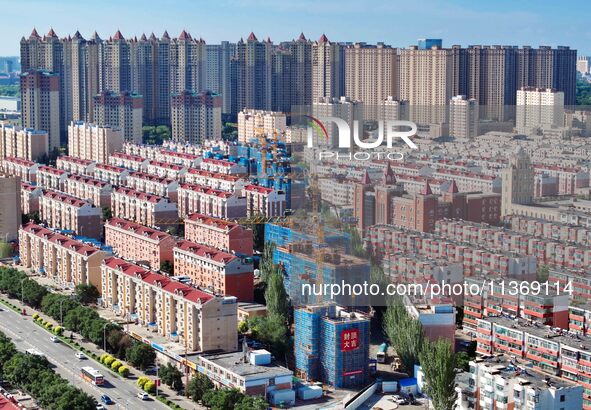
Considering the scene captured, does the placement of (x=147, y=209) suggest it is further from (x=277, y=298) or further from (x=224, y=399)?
(x=224, y=399)

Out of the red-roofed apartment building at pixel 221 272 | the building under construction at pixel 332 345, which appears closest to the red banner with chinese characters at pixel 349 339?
the building under construction at pixel 332 345

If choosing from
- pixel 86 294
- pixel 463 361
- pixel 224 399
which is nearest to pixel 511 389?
pixel 463 361

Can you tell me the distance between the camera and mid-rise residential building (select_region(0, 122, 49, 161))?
15.5m

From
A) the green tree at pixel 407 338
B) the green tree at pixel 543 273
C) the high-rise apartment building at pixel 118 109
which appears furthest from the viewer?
the high-rise apartment building at pixel 118 109

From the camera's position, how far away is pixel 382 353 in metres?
7.09

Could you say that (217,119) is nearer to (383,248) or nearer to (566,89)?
(566,89)

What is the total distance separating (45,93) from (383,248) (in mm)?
A: 10380

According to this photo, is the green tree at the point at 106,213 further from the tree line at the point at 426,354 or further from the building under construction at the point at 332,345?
the building under construction at the point at 332,345

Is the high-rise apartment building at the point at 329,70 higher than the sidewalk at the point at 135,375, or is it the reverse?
the high-rise apartment building at the point at 329,70

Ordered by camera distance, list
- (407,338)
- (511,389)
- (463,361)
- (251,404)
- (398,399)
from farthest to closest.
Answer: (407,338) → (463,361) → (398,399) → (251,404) → (511,389)

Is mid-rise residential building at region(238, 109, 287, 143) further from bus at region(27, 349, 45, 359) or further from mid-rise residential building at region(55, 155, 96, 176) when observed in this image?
bus at region(27, 349, 45, 359)

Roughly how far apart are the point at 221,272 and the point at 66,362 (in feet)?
5.19

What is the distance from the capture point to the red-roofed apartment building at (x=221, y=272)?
8.10m

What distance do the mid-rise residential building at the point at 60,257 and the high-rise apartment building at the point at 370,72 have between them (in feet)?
30.6
